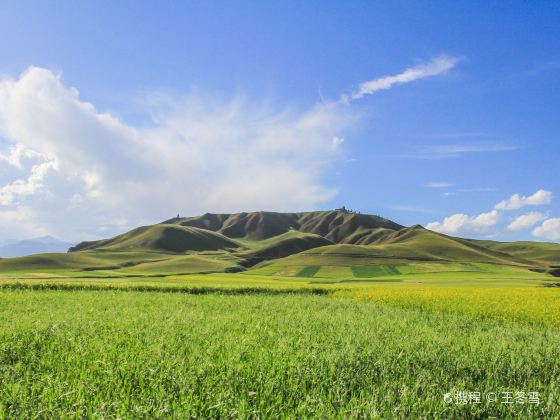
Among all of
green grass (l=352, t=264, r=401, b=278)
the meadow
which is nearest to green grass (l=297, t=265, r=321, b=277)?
green grass (l=352, t=264, r=401, b=278)

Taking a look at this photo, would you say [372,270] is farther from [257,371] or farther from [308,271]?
[257,371]

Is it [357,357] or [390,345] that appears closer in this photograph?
[357,357]

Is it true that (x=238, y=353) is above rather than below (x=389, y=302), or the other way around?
above

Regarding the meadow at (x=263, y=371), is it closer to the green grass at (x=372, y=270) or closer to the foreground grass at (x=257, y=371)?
the foreground grass at (x=257, y=371)

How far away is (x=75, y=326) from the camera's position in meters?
12.8

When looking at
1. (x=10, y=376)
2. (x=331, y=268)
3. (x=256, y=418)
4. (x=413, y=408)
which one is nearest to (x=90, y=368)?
(x=10, y=376)

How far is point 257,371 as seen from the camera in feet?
25.4

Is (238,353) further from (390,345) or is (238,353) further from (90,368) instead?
(390,345)

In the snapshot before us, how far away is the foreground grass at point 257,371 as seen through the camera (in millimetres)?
6180

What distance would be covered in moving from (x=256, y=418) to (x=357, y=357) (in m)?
4.15

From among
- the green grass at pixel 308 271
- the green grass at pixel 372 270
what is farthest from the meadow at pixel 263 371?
the green grass at pixel 308 271

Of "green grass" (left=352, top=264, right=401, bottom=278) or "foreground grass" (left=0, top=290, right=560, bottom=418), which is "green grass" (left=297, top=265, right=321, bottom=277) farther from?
"foreground grass" (left=0, top=290, right=560, bottom=418)

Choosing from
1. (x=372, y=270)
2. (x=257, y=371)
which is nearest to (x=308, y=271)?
(x=372, y=270)

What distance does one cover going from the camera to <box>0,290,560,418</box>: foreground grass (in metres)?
6.18
